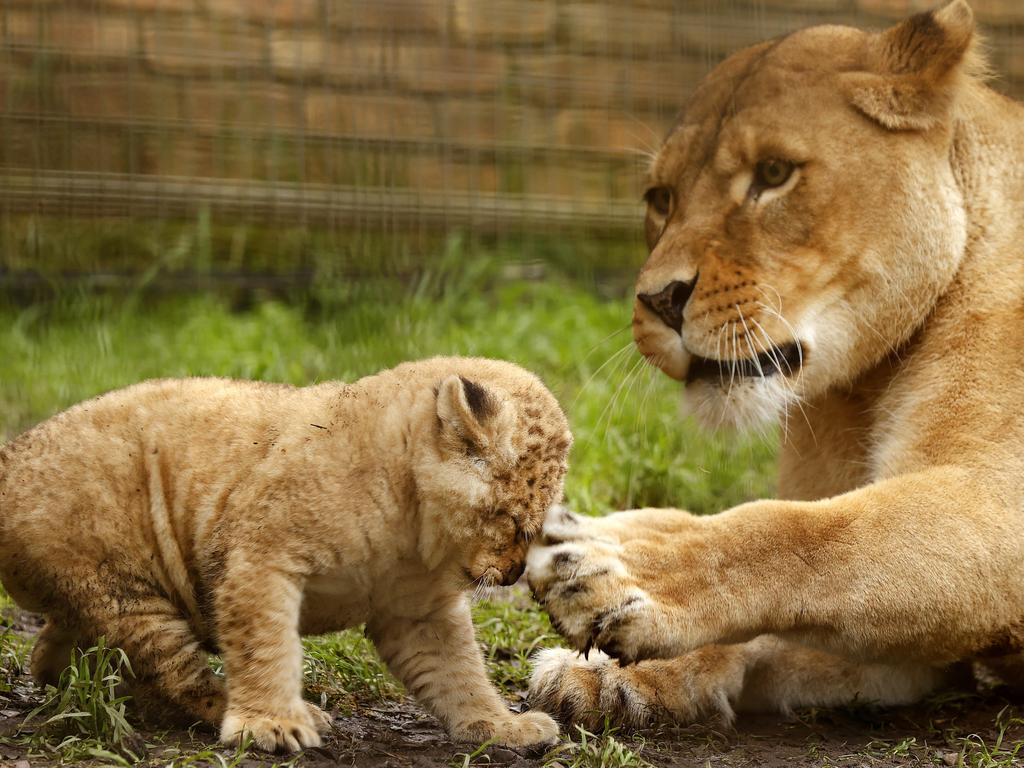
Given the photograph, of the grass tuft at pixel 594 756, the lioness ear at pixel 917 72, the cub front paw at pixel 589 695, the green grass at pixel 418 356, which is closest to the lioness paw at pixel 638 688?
the cub front paw at pixel 589 695

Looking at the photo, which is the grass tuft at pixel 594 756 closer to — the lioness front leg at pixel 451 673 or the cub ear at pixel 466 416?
the lioness front leg at pixel 451 673

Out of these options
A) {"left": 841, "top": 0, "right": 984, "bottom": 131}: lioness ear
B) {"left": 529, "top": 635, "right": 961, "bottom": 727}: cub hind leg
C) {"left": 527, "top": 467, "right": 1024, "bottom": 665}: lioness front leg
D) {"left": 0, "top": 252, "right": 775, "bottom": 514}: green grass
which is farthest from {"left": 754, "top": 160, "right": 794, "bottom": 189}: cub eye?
{"left": 529, "top": 635, "right": 961, "bottom": 727}: cub hind leg

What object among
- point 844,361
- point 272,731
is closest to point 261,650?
point 272,731

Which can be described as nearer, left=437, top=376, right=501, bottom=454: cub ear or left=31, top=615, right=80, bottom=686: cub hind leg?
left=437, top=376, right=501, bottom=454: cub ear

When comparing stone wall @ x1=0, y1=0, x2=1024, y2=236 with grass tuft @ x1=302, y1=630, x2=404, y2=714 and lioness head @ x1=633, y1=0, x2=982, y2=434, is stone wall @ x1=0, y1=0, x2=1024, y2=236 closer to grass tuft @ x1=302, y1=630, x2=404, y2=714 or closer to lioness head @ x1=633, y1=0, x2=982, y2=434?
lioness head @ x1=633, y1=0, x2=982, y2=434

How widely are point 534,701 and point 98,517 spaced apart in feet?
3.53

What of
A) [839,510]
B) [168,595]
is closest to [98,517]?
→ [168,595]

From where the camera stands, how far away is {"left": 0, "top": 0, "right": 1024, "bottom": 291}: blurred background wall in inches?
221

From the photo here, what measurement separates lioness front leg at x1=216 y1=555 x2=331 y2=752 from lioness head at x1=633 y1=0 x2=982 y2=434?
1.25 meters

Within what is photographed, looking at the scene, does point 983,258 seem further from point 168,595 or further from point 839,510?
point 168,595

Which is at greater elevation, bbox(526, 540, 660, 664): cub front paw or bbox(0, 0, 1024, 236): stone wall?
bbox(0, 0, 1024, 236): stone wall

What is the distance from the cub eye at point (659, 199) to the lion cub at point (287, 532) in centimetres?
99

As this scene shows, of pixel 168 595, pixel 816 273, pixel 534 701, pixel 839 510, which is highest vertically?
pixel 816 273

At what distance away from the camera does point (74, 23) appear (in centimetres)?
624
